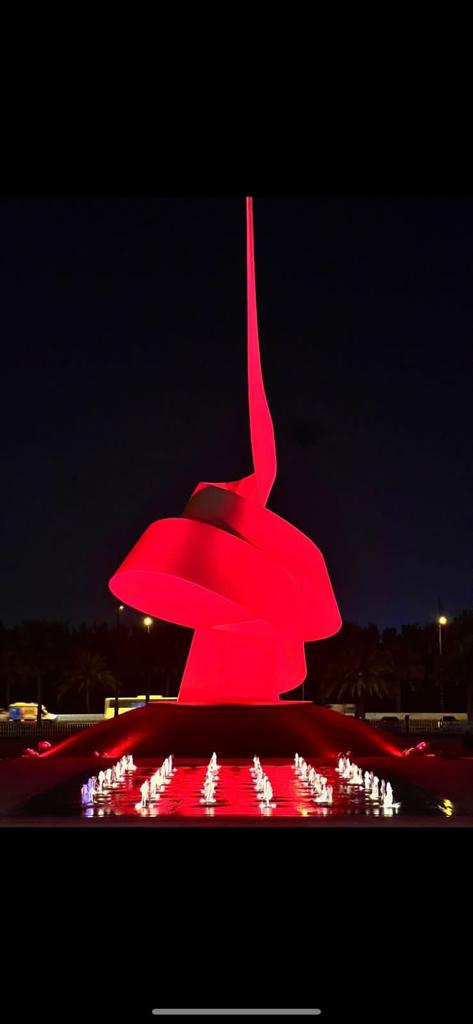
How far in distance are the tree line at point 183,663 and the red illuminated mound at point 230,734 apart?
74.6 ft

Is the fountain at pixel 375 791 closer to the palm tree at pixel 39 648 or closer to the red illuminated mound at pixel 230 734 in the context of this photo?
the red illuminated mound at pixel 230 734

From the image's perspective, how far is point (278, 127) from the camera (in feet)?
26.0

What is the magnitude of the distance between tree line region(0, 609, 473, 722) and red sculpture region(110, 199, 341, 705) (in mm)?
22300

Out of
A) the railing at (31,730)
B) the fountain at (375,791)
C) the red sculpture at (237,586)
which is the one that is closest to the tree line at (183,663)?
the railing at (31,730)

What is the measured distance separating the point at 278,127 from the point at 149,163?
1149 mm

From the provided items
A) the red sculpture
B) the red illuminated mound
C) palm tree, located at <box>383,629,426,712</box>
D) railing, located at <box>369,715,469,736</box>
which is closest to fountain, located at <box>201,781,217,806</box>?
the red illuminated mound

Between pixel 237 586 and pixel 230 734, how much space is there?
3092 millimetres

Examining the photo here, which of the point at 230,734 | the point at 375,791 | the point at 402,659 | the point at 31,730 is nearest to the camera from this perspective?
the point at 375,791

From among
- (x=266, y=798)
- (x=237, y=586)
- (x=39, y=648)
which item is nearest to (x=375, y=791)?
(x=266, y=798)

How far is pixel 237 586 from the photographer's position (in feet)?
74.0

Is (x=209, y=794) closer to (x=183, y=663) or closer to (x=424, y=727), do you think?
(x=424, y=727)
